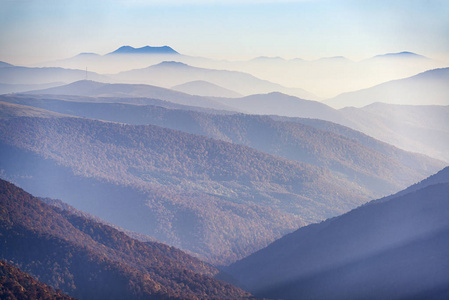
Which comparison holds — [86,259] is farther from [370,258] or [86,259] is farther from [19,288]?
[370,258]

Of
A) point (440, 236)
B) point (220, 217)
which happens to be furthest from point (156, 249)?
point (220, 217)

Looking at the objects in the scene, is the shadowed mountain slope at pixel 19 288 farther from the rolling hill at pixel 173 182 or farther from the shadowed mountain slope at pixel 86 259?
the rolling hill at pixel 173 182

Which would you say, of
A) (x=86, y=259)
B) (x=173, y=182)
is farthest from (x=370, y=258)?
(x=173, y=182)

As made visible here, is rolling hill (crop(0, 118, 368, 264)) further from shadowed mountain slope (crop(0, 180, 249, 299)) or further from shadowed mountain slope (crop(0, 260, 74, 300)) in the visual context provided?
shadowed mountain slope (crop(0, 260, 74, 300))

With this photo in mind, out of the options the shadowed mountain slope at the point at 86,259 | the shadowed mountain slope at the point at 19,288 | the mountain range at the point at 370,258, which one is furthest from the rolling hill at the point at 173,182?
the shadowed mountain slope at the point at 19,288

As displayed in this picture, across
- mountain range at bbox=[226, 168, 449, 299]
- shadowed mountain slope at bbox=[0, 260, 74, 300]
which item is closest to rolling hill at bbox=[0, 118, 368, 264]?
mountain range at bbox=[226, 168, 449, 299]

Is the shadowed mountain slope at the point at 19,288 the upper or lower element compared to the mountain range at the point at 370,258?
lower
